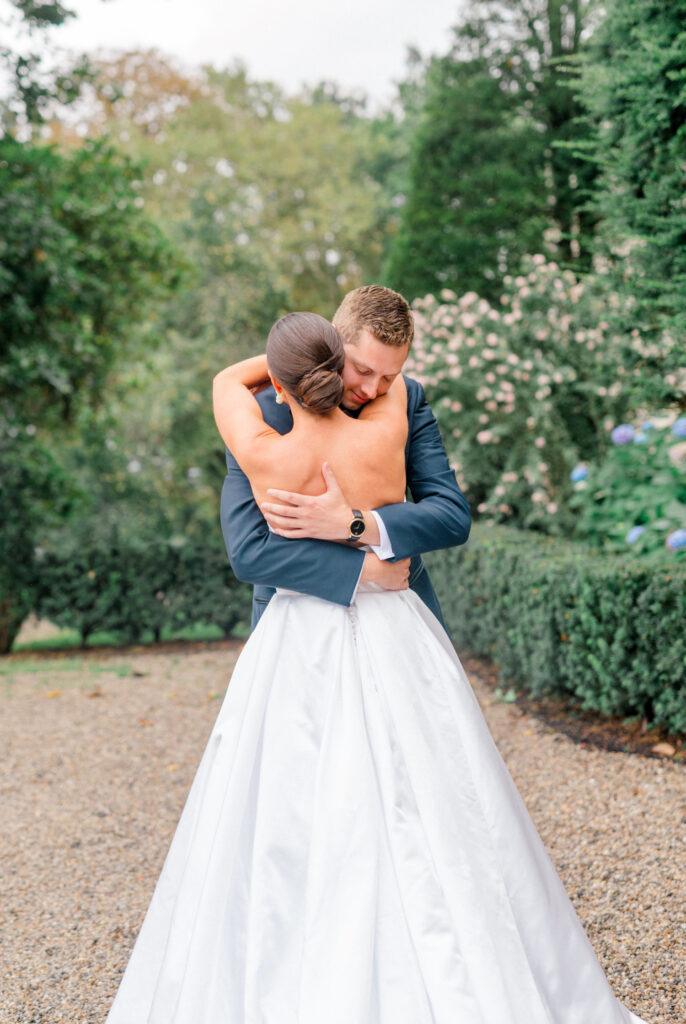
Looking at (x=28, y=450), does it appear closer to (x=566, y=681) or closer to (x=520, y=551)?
(x=520, y=551)

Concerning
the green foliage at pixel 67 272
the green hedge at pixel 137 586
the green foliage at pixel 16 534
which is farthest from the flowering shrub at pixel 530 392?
the green foliage at pixel 16 534

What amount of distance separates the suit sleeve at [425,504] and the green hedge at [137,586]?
20.1 feet

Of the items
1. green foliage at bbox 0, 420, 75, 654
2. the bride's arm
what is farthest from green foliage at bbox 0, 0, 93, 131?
the bride's arm

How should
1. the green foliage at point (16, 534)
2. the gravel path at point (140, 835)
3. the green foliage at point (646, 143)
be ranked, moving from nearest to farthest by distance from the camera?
the gravel path at point (140, 835), the green foliage at point (646, 143), the green foliage at point (16, 534)

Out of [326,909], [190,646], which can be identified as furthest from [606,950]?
[190,646]

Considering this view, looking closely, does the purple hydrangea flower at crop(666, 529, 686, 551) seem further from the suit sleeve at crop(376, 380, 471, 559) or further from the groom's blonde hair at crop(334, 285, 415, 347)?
the groom's blonde hair at crop(334, 285, 415, 347)

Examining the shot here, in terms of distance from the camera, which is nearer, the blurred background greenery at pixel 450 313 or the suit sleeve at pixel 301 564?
the suit sleeve at pixel 301 564

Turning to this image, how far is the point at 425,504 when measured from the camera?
2.07 m

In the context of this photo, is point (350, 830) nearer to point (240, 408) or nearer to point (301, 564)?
point (301, 564)

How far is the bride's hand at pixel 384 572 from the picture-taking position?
200cm

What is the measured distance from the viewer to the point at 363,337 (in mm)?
1949

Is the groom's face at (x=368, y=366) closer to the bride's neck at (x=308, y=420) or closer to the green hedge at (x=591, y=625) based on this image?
the bride's neck at (x=308, y=420)

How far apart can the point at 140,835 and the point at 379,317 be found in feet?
9.00

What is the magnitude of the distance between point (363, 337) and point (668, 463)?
379cm
